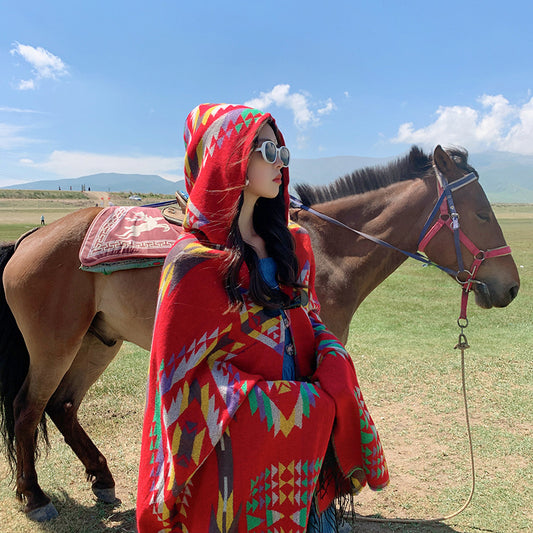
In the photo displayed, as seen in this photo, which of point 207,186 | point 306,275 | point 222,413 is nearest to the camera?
point 222,413

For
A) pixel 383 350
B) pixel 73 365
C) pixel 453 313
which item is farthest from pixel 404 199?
pixel 453 313

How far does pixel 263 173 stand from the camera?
1.66 meters

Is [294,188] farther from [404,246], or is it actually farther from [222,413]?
[222,413]

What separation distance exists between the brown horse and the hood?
4.27 ft

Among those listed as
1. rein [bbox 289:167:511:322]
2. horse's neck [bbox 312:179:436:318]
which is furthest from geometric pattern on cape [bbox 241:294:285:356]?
rein [bbox 289:167:511:322]

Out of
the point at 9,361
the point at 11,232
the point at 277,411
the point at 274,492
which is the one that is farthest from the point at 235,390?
the point at 11,232

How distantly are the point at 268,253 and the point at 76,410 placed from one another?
102 inches

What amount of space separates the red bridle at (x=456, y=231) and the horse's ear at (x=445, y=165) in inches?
1.9

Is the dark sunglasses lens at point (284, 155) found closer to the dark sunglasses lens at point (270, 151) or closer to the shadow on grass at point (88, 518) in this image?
the dark sunglasses lens at point (270, 151)

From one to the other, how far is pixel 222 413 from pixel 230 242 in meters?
0.60

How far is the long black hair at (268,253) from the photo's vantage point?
5.05ft

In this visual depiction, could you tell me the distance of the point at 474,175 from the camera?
3145mm

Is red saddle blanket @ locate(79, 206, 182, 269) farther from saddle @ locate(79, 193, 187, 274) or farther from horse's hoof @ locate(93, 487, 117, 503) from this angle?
horse's hoof @ locate(93, 487, 117, 503)

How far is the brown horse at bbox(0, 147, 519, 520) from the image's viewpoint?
2.94 metres
